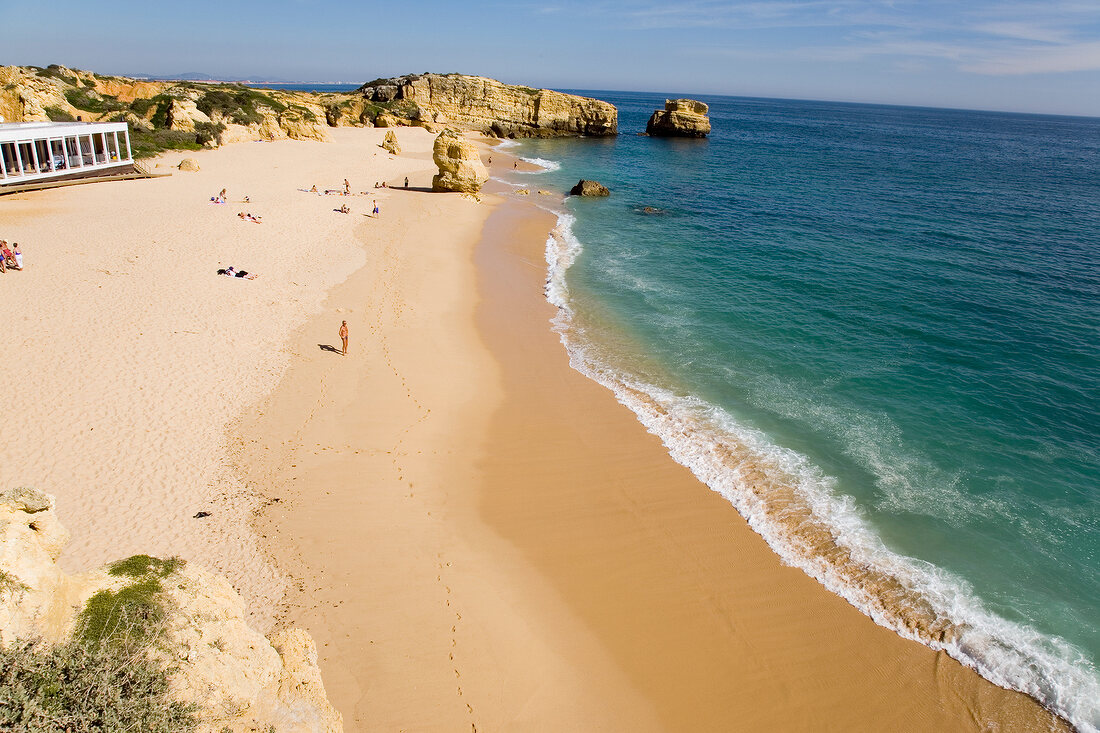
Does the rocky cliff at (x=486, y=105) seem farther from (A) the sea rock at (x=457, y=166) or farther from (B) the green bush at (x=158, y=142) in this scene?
(A) the sea rock at (x=457, y=166)

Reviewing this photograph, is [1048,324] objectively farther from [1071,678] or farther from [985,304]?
[1071,678]

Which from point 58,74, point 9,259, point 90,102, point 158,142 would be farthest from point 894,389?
point 58,74

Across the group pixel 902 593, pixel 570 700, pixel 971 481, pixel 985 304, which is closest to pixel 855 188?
pixel 985 304

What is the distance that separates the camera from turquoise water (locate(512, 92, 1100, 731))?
1052cm

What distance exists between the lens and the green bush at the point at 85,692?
3809 millimetres

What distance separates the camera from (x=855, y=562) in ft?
36.2

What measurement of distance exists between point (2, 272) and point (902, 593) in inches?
1064

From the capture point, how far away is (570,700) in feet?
27.2

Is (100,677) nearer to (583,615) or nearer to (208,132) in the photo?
(583,615)

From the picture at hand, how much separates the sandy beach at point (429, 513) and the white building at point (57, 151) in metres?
13.7

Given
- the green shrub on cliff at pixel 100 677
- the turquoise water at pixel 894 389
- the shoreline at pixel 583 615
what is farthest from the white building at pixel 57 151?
the green shrub on cliff at pixel 100 677

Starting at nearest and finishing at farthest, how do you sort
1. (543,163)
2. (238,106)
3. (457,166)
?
(457,166)
(238,106)
(543,163)

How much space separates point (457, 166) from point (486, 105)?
5332cm

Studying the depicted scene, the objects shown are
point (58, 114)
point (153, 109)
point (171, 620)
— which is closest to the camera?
point (171, 620)
